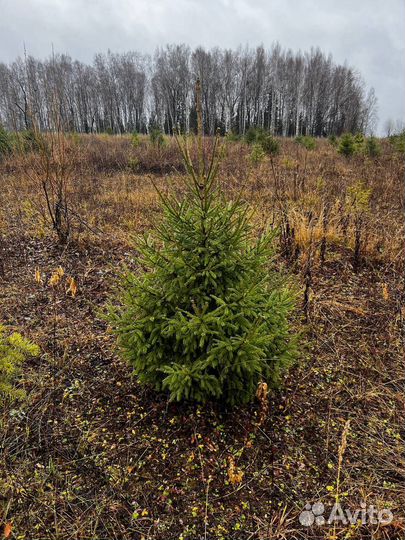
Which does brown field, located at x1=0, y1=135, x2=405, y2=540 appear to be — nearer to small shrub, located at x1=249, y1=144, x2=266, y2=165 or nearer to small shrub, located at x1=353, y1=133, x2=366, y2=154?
small shrub, located at x1=249, y1=144, x2=266, y2=165

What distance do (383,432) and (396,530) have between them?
77cm

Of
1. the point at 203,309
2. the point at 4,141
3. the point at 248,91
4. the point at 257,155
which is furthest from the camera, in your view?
the point at 248,91

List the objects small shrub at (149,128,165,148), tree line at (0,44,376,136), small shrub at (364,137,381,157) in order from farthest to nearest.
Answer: tree line at (0,44,376,136), small shrub at (149,128,165,148), small shrub at (364,137,381,157)

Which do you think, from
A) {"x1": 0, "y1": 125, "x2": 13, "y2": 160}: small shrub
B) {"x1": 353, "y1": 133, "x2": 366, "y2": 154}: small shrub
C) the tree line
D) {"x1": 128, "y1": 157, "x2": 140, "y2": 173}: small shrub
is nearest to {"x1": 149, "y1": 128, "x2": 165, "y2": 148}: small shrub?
{"x1": 128, "y1": 157, "x2": 140, "y2": 173}: small shrub

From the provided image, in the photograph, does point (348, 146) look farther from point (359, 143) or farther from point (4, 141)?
point (4, 141)

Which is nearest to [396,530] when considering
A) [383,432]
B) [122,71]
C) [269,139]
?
[383,432]

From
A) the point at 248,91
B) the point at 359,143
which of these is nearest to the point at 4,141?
the point at 359,143

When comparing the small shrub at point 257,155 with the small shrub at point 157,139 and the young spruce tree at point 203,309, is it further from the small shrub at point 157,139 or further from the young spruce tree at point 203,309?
the young spruce tree at point 203,309

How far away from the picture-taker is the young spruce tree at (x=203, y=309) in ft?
6.96

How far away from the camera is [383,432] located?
2486 mm

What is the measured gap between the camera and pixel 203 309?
6.77ft

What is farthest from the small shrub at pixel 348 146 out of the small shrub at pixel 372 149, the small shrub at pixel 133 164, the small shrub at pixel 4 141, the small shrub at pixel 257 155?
the small shrub at pixel 4 141

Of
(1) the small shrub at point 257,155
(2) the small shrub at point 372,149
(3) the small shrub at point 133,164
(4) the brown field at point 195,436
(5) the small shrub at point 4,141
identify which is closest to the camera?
(4) the brown field at point 195,436

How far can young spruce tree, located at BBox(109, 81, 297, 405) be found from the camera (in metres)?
2.12
